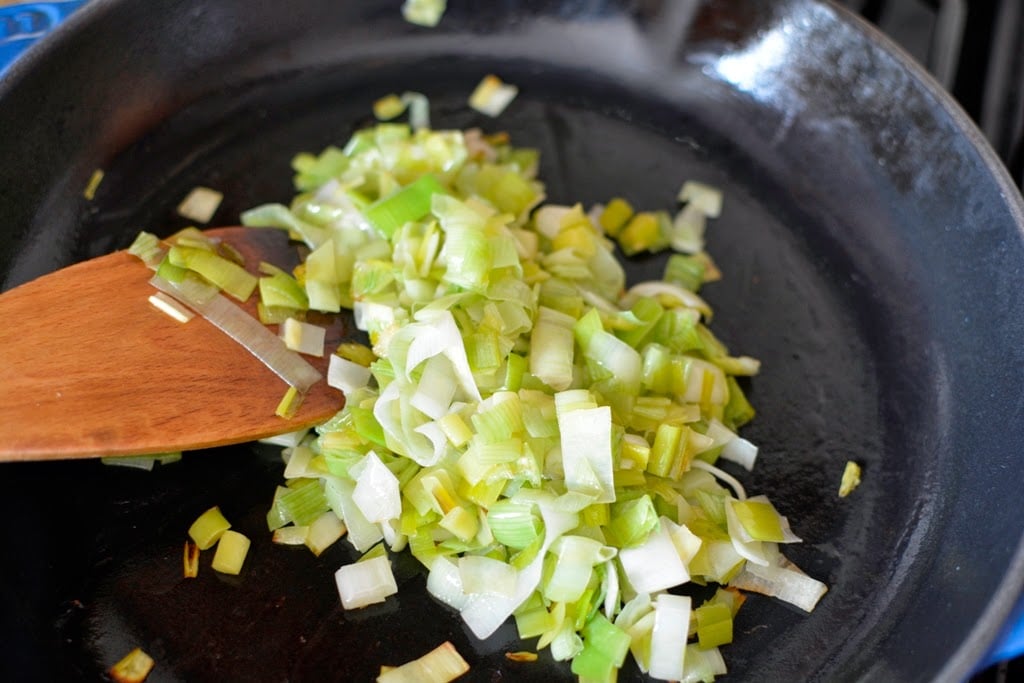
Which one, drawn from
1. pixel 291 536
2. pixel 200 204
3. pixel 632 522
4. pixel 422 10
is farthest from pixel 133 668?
pixel 422 10

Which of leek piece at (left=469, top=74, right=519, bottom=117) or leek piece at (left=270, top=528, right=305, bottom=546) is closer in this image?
leek piece at (left=270, top=528, right=305, bottom=546)

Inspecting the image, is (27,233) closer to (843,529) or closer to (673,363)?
(673,363)

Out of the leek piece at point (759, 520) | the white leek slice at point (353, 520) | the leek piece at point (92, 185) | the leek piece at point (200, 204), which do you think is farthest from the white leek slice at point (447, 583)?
the leek piece at point (92, 185)

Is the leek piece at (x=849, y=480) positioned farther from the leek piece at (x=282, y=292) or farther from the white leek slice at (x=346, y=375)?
the leek piece at (x=282, y=292)

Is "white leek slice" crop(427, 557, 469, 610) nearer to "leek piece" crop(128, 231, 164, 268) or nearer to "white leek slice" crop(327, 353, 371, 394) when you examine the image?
"white leek slice" crop(327, 353, 371, 394)

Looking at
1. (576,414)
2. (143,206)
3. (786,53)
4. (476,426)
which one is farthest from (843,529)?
(143,206)

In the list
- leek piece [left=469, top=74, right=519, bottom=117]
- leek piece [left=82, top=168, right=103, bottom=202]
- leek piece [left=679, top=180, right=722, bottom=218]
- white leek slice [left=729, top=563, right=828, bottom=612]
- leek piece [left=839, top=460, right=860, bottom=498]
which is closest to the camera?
white leek slice [left=729, top=563, right=828, bottom=612]

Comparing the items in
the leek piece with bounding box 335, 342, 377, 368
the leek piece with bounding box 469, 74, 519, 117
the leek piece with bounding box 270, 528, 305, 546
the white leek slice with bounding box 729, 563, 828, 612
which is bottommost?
the leek piece with bounding box 270, 528, 305, 546

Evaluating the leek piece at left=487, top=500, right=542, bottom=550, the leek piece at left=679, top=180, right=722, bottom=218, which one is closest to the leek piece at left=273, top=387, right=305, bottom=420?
the leek piece at left=487, top=500, right=542, bottom=550
